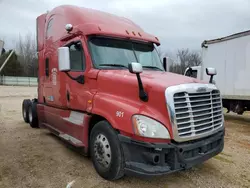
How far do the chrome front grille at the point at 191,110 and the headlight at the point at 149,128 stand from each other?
6.0 inches

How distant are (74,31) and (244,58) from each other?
755 cm

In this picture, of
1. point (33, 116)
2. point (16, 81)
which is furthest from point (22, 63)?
point (33, 116)

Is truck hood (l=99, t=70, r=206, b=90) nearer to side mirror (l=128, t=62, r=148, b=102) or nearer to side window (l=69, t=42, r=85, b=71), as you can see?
side mirror (l=128, t=62, r=148, b=102)

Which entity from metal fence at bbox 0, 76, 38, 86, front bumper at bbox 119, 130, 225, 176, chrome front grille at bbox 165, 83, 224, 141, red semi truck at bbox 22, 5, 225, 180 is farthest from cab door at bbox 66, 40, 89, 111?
metal fence at bbox 0, 76, 38, 86

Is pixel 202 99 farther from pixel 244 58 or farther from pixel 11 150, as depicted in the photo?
pixel 244 58

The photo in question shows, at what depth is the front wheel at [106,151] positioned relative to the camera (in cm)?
380

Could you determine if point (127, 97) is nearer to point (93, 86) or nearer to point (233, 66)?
point (93, 86)

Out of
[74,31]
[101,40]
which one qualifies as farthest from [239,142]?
[74,31]

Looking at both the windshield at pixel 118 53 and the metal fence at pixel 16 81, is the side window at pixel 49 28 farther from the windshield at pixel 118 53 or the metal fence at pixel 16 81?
the metal fence at pixel 16 81

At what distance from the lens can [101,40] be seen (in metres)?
4.86

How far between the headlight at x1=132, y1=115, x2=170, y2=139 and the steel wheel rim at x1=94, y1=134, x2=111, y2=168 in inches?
29.9

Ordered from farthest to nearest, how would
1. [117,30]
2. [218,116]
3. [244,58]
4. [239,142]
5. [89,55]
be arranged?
1. [244,58]
2. [239,142]
3. [117,30]
4. [89,55]
5. [218,116]

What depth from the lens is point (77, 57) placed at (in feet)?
16.5

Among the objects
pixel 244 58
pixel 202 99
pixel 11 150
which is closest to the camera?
pixel 202 99
